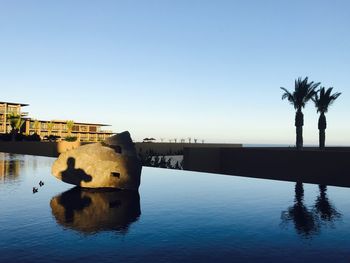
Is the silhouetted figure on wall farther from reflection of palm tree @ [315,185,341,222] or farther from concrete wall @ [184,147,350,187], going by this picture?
concrete wall @ [184,147,350,187]

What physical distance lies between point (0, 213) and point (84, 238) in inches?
171

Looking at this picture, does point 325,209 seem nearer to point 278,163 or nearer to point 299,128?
point 278,163

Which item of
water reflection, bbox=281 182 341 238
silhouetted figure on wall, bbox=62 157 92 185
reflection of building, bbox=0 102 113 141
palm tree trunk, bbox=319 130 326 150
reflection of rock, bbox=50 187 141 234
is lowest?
water reflection, bbox=281 182 341 238

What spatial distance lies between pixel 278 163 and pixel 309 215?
12048 mm

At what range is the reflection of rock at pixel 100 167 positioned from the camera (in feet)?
55.9

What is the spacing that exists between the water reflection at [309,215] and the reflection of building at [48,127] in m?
95.3

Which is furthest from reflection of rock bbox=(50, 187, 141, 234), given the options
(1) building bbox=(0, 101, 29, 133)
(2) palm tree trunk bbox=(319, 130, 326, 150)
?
(1) building bbox=(0, 101, 29, 133)

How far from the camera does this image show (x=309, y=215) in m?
12.1

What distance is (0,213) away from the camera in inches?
461

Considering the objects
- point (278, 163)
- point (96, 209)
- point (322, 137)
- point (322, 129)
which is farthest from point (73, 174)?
point (322, 129)

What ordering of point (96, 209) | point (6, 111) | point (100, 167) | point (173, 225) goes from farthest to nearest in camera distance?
point (6, 111), point (100, 167), point (96, 209), point (173, 225)

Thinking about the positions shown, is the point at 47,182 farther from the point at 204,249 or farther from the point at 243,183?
the point at 204,249

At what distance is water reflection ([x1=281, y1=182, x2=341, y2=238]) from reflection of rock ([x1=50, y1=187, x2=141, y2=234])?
4.66m

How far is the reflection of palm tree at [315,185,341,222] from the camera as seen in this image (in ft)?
39.2
